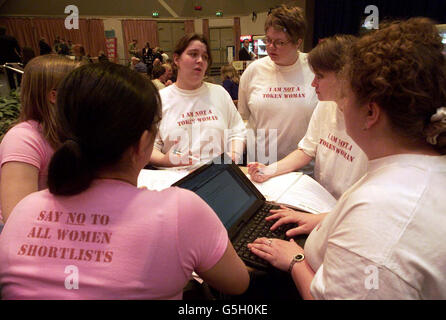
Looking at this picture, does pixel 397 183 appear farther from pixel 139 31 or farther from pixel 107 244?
pixel 139 31

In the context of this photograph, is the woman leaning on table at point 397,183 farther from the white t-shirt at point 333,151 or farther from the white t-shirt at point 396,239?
the white t-shirt at point 333,151

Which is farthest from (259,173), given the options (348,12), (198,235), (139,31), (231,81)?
(139,31)

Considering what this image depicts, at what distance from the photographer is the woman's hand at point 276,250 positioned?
925 millimetres

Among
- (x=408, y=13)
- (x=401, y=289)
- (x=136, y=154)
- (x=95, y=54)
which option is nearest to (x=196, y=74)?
(x=136, y=154)

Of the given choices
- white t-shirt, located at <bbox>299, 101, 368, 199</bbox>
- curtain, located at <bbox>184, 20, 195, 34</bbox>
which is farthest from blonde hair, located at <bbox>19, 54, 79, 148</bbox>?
curtain, located at <bbox>184, 20, 195, 34</bbox>

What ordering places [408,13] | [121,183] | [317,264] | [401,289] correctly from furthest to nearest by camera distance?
1. [408,13]
2. [317,264]
3. [121,183]
4. [401,289]

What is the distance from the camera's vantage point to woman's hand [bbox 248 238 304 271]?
3.04 feet

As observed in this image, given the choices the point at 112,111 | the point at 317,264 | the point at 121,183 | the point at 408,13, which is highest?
the point at 408,13

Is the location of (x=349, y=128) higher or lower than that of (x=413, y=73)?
lower

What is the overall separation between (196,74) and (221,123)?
0.34 m

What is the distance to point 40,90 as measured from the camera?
3.81 feet

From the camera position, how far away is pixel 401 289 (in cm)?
61

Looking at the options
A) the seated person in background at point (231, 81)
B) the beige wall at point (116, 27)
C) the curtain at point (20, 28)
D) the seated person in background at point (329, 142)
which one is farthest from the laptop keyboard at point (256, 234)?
the curtain at point (20, 28)
